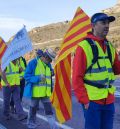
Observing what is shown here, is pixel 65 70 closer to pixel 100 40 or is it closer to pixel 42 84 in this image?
pixel 100 40

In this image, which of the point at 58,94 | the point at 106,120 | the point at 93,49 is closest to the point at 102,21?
the point at 93,49

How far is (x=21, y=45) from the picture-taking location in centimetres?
1055

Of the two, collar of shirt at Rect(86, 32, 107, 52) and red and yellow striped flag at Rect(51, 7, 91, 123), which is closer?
collar of shirt at Rect(86, 32, 107, 52)

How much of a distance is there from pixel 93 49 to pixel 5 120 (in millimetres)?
6497

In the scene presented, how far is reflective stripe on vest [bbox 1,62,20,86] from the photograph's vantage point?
12.4 meters

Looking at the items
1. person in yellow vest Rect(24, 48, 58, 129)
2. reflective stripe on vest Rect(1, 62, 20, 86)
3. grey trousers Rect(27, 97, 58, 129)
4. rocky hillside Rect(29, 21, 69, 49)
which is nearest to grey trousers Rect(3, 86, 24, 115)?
reflective stripe on vest Rect(1, 62, 20, 86)

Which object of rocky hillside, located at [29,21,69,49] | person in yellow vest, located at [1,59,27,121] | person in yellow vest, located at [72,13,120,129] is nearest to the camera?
person in yellow vest, located at [72,13,120,129]

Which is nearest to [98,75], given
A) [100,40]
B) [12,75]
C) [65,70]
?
[100,40]

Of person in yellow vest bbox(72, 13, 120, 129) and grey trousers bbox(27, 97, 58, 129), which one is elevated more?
person in yellow vest bbox(72, 13, 120, 129)

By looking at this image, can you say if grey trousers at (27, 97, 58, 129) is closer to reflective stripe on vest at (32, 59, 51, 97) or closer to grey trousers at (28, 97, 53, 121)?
grey trousers at (28, 97, 53, 121)

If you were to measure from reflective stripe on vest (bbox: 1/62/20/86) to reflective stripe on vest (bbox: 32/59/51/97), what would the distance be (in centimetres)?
240

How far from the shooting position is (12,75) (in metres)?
12.5

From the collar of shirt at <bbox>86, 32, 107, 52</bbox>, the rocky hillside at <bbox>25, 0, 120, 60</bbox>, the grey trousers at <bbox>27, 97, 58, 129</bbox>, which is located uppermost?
the rocky hillside at <bbox>25, 0, 120, 60</bbox>

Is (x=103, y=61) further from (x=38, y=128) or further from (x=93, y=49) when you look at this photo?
(x=38, y=128)
